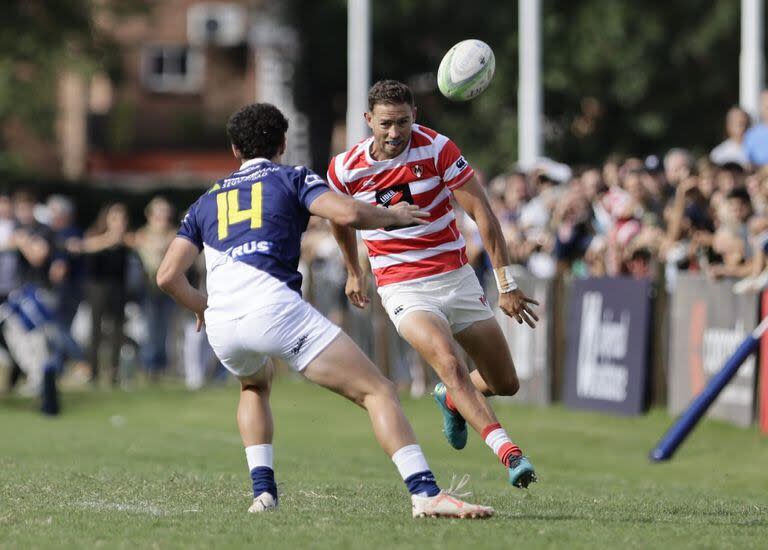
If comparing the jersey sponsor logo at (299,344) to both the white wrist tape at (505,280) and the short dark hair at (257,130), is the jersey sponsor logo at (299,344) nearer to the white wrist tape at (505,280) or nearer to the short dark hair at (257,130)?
the short dark hair at (257,130)

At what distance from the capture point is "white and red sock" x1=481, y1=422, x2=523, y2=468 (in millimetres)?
9031

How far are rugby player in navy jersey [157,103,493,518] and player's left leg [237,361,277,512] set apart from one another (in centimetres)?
7

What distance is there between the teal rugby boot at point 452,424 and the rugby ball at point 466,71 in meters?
1.96

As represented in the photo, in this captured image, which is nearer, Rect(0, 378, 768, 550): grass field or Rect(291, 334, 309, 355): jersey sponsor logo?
Rect(0, 378, 768, 550): grass field

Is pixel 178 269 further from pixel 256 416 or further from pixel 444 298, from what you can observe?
pixel 444 298

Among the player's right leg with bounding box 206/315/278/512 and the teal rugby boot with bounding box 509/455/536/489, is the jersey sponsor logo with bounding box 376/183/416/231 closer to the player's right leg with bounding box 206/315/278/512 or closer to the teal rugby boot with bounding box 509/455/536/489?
the player's right leg with bounding box 206/315/278/512

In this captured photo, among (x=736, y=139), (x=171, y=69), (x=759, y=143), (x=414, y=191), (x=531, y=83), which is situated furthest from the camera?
(x=171, y=69)

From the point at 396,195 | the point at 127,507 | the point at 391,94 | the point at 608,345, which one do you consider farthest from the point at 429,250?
the point at 608,345

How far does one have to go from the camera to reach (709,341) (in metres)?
16.1

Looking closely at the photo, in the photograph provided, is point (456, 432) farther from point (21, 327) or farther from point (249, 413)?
point (21, 327)

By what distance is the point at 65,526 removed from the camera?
27.2 feet

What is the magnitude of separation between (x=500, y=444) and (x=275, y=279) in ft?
5.58

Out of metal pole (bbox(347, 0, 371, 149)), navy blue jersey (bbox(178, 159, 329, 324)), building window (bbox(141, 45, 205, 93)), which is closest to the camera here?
navy blue jersey (bbox(178, 159, 329, 324))

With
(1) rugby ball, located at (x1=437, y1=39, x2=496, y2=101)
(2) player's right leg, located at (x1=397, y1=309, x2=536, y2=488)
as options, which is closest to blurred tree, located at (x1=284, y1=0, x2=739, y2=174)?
(1) rugby ball, located at (x1=437, y1=39, x2=496, y2=101)
